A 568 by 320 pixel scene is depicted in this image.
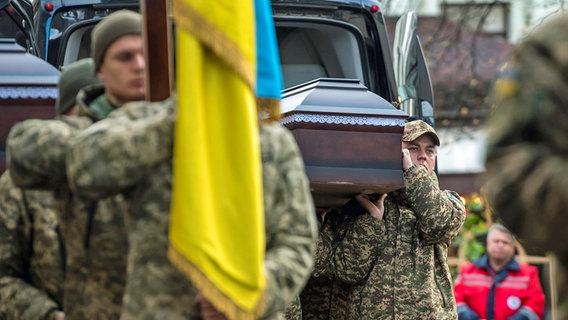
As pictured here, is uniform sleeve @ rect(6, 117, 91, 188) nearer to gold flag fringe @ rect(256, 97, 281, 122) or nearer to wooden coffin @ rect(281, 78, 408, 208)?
gold flag fringe @ rect(256, 97, 281, 122)

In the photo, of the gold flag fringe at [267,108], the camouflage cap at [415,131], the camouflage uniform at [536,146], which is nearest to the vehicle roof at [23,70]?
the gold flag fringe at [267,108]

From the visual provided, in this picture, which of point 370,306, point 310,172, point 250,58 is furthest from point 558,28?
point 370,306

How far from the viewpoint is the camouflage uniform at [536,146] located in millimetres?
3889

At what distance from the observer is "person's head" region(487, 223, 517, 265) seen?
1258 cm

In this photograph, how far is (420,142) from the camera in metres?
8.52

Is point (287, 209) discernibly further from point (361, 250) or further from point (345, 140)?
point (361, 250)

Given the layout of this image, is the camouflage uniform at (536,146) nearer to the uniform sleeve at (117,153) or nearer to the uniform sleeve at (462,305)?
the uniform sleeve at (117,153)

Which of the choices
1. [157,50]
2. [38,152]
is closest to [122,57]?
[157,50]

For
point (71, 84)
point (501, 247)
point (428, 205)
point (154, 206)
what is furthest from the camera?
point (501, 247)

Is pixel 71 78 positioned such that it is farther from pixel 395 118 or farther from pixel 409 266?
pixel 409 266

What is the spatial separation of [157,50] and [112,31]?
0.25 metres

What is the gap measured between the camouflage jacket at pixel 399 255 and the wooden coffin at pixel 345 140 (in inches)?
19.3

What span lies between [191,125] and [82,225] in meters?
0.68

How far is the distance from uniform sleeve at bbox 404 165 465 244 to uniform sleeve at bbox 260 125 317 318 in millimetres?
3444
